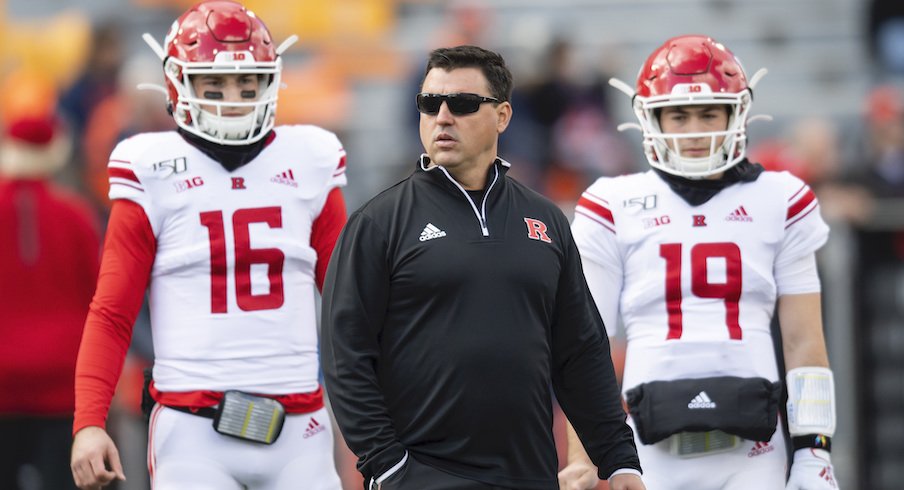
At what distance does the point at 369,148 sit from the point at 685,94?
7581mm

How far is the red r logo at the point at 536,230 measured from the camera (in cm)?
455

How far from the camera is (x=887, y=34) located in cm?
1263

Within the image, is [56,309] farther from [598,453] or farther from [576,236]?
[598,453]

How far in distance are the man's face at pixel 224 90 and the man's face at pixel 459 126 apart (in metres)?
0.80

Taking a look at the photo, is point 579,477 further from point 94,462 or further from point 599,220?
point 94,462

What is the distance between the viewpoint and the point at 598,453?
4703 mm

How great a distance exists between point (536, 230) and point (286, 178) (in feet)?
3.20

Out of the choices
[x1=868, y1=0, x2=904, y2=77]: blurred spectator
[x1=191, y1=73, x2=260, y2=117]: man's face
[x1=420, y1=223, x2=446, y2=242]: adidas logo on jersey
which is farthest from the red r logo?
[x1=868, y1=0, x2=904, y2=77]: blurred spectator

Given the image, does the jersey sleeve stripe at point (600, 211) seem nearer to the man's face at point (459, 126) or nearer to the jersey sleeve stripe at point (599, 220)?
the jersey sleeve stripe at point (599, 220)

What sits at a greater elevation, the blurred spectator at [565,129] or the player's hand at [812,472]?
the blurred spectator at [565,129]

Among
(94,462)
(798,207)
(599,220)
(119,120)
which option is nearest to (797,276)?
(798,207)

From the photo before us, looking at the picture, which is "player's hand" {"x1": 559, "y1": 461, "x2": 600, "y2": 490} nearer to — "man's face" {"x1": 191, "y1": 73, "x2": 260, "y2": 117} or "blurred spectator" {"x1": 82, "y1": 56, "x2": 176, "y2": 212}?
"man's face" {"x1": 191, "y1": 73, "x2": 260, "y2": 117}

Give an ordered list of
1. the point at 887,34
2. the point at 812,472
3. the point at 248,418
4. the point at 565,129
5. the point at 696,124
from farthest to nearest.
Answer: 1. the point at 887,34
2. the point at 565,129
3. the point at 696,124
4. the point at 812,472
5. the point at 248,418

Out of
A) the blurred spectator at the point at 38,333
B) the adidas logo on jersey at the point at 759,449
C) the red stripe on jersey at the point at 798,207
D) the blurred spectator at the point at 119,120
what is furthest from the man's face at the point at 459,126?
the blurred spectator at the point at 119,120
